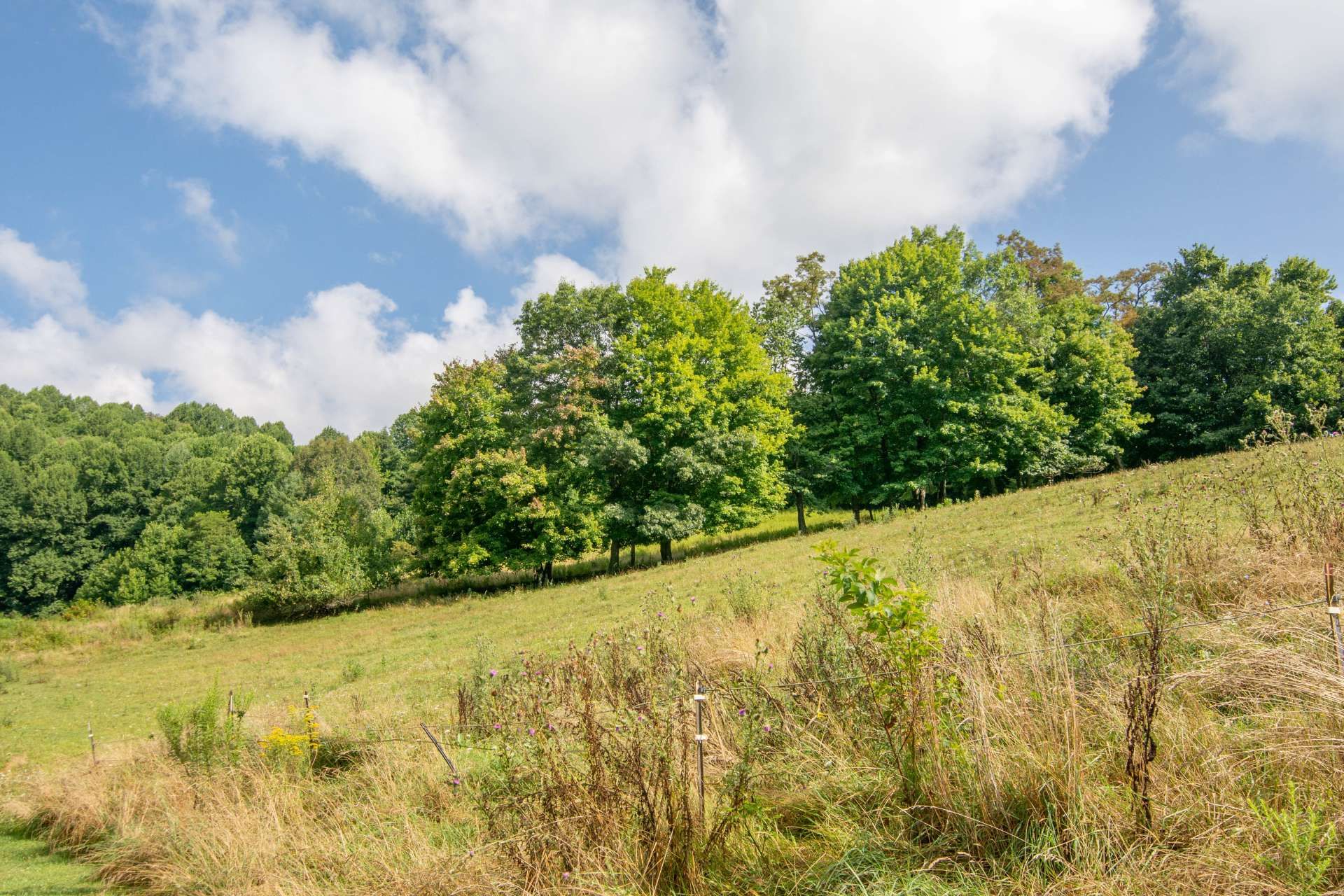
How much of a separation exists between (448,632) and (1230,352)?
38.7m

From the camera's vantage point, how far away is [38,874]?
20.2 ft

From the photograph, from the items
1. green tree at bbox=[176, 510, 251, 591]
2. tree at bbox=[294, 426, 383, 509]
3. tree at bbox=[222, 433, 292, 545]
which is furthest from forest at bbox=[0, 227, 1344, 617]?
tree at bbox=[294, 426, 383, 509]

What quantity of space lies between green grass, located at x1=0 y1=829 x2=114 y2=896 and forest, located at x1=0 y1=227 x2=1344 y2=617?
Result: 20524mm

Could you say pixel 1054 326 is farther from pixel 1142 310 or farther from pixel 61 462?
pixel 61 462

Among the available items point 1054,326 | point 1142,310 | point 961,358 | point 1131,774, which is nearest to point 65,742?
point 1131,774

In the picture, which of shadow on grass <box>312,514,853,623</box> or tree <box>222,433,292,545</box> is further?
tree <box>222,433,292,545</box>

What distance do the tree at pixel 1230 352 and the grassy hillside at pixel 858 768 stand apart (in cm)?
3041

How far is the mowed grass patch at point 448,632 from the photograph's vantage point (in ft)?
37.8

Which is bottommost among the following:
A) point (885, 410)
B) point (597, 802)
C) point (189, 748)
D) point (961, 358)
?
point (189, 748)

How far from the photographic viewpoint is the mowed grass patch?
37.8 ft

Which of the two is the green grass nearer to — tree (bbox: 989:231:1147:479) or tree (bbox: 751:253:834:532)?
tree (bbox: 751:253:834:532)

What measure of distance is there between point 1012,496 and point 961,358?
37.2ft

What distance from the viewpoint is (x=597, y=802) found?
3672 mm

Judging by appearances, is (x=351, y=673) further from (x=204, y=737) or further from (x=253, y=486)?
(x=253, y=486)
